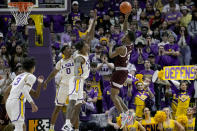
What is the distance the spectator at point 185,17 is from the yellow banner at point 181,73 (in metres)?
4.59

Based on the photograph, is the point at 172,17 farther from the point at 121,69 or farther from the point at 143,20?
the point at 121,69

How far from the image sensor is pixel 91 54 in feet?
48.9

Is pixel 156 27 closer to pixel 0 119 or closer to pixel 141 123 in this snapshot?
pixel 141 123

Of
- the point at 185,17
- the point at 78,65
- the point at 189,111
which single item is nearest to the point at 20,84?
the point at 78,65

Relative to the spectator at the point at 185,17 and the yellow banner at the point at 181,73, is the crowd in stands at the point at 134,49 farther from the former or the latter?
the yellow banner at the point at 181,73

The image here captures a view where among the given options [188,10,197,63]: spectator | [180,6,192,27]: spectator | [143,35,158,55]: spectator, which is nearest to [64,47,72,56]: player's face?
[143,35,158,55]: spectator

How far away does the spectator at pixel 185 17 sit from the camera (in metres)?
16.4

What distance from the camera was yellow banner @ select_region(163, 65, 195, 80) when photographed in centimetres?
1198

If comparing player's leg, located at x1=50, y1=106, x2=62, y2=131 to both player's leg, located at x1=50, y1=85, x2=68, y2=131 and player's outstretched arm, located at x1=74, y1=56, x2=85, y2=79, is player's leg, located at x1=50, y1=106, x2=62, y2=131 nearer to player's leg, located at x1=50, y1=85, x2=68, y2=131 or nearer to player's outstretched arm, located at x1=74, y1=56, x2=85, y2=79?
player's leg, located at x1=50, y1=85, x2=68, y2=131

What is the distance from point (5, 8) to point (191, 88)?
6.31 m

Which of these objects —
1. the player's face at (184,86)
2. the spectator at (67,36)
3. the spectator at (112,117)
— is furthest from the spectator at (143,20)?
the spectator at (112,117)

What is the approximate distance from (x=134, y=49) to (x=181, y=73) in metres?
3.31

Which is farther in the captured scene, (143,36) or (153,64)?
(143,36)

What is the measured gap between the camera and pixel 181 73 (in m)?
12.0
